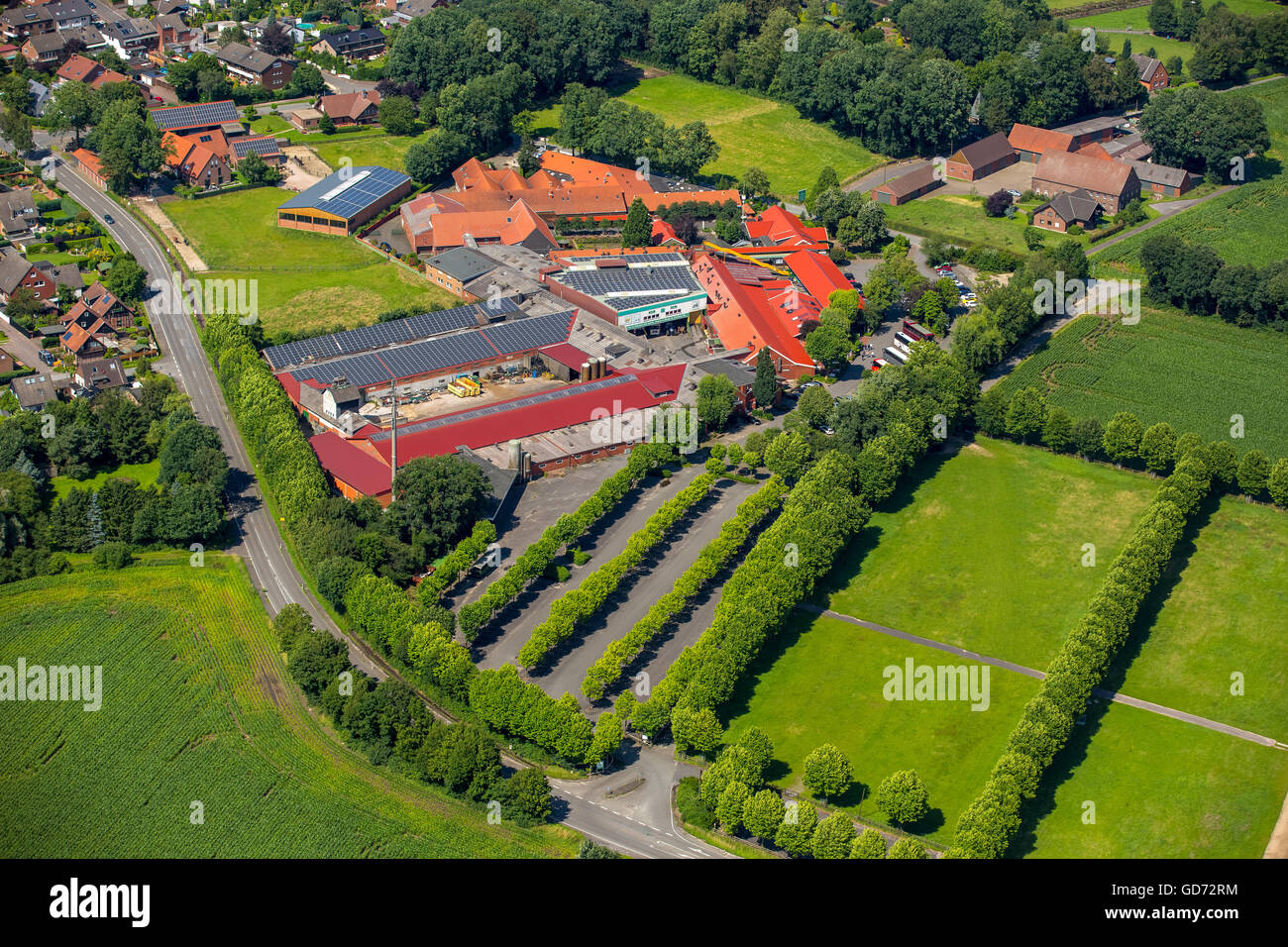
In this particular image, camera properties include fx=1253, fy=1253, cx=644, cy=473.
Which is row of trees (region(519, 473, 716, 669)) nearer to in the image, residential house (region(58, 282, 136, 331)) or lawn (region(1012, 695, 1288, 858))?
lawn (region(1012, 695, 1288, 858))

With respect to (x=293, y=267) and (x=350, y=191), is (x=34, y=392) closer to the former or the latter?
(x=293, y=267)

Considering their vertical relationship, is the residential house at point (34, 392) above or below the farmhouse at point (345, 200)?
below

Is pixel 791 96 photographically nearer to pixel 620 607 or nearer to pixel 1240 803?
pixel 620 607

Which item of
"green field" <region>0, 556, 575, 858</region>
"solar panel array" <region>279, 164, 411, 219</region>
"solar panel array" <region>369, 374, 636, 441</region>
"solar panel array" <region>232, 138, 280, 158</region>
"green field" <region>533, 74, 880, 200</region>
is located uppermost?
"green field" <region>533, 74, 880, 200</region>

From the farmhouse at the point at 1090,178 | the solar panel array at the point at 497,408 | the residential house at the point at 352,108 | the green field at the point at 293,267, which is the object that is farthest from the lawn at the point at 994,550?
the residential house at the point at 352,108

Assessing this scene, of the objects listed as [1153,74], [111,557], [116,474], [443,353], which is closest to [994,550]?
[443,353]

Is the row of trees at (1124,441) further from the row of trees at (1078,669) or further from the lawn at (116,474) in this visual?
the lawn at (116,474)

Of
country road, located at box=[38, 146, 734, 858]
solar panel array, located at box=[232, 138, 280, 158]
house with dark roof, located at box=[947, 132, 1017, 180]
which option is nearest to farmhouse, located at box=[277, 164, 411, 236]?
solar panel array, located at box=[232, 138, 280, 158]
